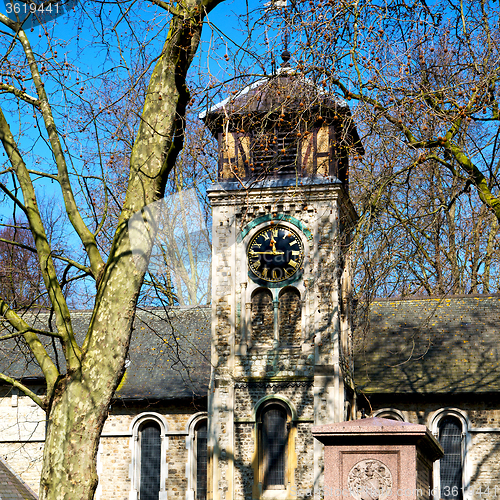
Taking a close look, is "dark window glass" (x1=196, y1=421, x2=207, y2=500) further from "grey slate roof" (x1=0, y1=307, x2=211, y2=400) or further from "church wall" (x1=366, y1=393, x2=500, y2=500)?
"church wall" (x1=366, y1=393, x2=500, y2=500)

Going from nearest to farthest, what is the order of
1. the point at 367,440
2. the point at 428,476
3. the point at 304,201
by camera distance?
1. the point at 367,440
2. the point at 428,476
3. the point at 304,201

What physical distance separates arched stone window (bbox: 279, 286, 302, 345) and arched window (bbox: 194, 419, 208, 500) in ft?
11.6

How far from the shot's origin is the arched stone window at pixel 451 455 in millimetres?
19812

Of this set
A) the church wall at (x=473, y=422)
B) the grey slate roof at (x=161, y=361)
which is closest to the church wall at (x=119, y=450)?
the grey slate roof at (x=161, y=361)

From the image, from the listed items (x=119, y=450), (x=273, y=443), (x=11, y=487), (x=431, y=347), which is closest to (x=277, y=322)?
(x=273, y=443)

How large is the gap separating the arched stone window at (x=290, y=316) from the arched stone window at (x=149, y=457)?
14.3 ft

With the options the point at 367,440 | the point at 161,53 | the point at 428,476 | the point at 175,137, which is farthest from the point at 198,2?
the point at 428,476

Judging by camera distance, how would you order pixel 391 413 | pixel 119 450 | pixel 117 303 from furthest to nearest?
pixel 119 450, pixel 391 413, pixel 117 303

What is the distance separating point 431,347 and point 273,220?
5414 millimetres

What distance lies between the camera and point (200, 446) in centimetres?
2144

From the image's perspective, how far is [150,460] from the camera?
851 inches

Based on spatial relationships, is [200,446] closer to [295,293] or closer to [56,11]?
[295,293]

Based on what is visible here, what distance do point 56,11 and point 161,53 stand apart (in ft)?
4.16

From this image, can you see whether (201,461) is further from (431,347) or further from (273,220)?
(431,347)
